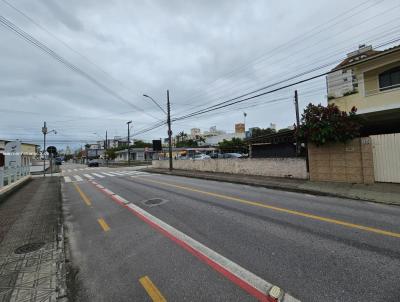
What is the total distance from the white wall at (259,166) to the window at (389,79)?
23.4 feet

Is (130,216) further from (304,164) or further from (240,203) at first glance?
(304,164)

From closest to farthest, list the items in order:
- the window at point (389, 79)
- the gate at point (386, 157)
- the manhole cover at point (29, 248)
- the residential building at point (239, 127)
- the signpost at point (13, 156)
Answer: the manhole cover at point (29, 248)
the gate at point (386, 157)
the window at point (389, 79)
the signpost at point (13, 156)
the residential building at point (239, 127)

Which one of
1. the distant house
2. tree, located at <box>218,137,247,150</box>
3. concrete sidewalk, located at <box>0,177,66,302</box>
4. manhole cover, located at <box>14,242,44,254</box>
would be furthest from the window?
tree, located at <box>218,137,247,150</box>

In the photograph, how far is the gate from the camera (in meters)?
9.84

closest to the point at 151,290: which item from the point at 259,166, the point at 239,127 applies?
the point at 259,166

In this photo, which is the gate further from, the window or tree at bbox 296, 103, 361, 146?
the window

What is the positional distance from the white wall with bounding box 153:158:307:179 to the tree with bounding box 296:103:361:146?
2.13 m

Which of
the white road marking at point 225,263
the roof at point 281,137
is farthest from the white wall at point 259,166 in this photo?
the white road marking at point 225,263

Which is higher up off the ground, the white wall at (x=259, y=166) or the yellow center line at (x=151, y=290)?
the white wall at (x=259, y=166)

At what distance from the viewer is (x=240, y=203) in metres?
7.82

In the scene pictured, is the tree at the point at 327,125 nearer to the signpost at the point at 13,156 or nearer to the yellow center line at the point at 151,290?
the yellow center line at the point at 151,290

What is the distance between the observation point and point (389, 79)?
13.8 metres

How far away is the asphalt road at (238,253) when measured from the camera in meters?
2.96

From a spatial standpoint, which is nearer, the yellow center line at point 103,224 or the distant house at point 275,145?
the yellow center line at point 103,224
